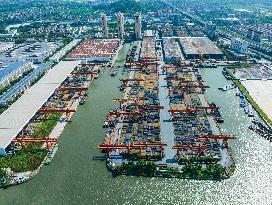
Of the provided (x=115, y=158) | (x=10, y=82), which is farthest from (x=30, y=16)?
(x=115, y=158)

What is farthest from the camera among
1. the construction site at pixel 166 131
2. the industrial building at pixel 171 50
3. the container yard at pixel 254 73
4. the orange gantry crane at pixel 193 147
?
the industrial building at pixel 171 50

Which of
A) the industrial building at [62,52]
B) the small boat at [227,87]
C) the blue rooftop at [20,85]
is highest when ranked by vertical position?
the blue rooftop at [20,85]

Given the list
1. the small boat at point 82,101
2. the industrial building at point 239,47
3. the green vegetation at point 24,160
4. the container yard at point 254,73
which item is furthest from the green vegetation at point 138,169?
the industrial building at point 239,47

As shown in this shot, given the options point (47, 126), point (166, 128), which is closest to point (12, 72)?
point (47, 126)

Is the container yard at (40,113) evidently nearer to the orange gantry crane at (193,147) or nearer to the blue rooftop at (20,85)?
the blue rooftop at (20,85)

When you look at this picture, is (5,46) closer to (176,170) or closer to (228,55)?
(228,55)

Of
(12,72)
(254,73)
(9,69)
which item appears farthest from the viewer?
(254,73)
